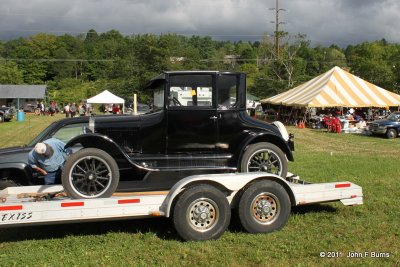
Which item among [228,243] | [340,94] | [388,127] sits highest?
[340,94]

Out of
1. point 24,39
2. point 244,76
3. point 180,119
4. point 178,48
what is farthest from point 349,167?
point 24,39

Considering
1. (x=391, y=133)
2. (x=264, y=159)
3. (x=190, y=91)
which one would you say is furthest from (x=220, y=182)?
(x=391, y=133)

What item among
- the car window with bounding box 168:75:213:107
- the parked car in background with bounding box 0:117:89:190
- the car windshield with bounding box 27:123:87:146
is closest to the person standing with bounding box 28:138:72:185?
the parked car in background with bounding box 0:117:89:190

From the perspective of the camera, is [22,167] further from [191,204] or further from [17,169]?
[191,204]

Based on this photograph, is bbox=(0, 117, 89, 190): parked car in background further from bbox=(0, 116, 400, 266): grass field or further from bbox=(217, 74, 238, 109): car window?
bbox=(217, 74, 238, 109): car window

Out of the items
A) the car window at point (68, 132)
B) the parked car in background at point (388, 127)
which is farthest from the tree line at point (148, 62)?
the car window at point (68, 132)

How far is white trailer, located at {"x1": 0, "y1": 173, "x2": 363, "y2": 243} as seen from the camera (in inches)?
204

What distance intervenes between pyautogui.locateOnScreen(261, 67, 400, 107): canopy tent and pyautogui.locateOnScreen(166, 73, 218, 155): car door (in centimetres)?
2257

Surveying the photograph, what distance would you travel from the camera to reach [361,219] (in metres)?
6.40

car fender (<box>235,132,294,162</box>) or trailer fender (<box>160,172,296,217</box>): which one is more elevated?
car fender (<box>235,132,294,162</box>)

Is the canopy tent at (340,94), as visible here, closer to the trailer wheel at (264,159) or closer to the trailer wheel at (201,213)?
the trailer wheel at (264,159)

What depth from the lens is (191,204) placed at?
17.8ft

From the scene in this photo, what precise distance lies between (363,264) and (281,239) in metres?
1.12

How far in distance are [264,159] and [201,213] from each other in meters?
1.50
